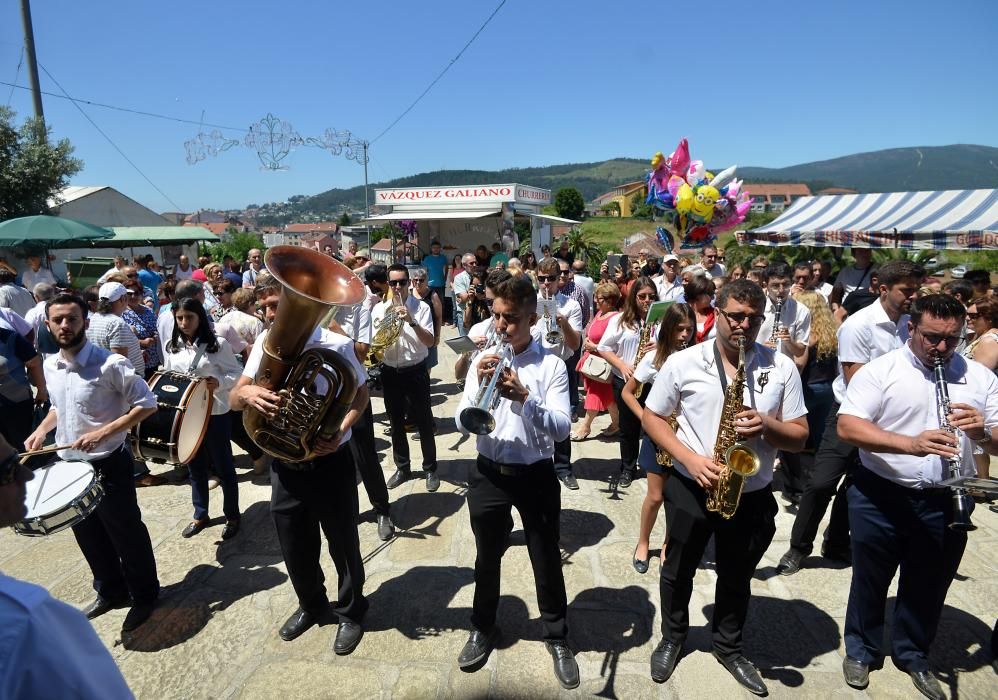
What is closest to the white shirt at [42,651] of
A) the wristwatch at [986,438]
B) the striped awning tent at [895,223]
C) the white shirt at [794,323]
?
the wristwatch at [986,438]

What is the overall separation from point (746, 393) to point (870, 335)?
5.88 feet

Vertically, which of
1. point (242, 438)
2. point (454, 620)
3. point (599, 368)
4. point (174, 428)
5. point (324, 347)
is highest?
point (324, 347)

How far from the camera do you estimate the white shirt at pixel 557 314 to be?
5.34 metres

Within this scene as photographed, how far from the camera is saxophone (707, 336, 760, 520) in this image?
266 cm

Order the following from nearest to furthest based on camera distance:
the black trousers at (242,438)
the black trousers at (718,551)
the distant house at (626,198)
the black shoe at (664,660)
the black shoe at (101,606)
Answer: the black trousers at (718,551) → the black shoe at (664,660) → the black shoe at (101,606) → the black trousers at (242,438) → the distant house at (626,198)

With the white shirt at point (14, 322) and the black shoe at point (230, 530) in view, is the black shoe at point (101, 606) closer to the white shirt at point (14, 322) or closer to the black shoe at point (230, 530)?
the black shoe at point (230, 530)

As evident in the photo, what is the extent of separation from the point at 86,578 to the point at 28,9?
16832 millimetres

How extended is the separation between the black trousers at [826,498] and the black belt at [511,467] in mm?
2311

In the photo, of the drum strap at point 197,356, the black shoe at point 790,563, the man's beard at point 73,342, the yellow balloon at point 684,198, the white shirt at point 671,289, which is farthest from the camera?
the yellow balloon at point 684,198

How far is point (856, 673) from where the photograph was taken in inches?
122

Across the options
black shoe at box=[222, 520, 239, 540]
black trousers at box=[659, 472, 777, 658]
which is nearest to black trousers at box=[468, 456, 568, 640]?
black trousers at box=[659, 472, 777, 658]

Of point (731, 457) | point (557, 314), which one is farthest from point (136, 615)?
point (557, 314)

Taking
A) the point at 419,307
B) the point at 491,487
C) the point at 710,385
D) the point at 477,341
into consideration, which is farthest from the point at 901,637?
the point at 419,307

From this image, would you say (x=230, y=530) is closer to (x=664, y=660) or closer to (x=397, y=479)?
(x=397, y=479)
